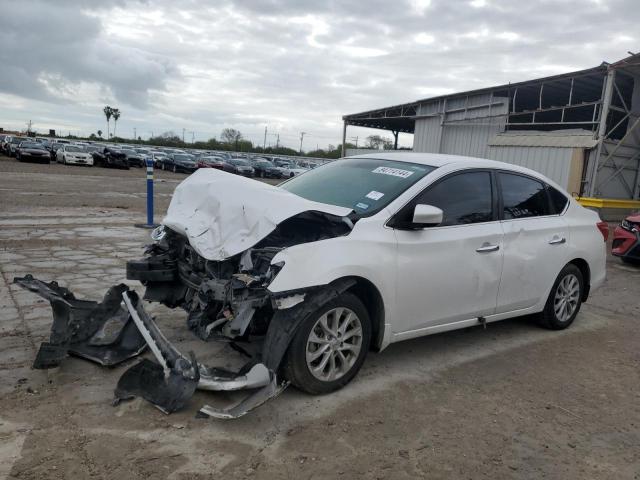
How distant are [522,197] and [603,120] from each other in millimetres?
14103

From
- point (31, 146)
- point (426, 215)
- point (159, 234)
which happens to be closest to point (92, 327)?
point (159, 234)

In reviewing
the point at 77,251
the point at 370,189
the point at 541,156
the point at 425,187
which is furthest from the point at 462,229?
the point at 541,156

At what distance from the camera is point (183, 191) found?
4.56m

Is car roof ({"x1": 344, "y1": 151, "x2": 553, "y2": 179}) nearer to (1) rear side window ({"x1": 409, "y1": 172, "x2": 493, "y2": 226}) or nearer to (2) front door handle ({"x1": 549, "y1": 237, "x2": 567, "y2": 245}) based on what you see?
(1) rear side window ({"x1": 409, "y1": 172, "x2": 493, "y2": 226})

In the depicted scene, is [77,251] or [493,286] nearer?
[493,286]

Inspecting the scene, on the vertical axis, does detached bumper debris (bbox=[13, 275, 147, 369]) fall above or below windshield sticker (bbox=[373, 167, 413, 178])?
below

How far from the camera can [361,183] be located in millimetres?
4434

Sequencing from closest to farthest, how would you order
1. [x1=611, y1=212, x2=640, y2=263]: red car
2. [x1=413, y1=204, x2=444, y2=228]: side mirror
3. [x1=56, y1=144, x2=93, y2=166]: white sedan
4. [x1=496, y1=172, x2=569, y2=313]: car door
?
[x1=413, y1=204, x2=444, y2=228]: side mirror < [x1=496, y1=172, x2=569, y2=313]: car door < [x1=611, y1=212, x2=640, y2=263]: red car < [x1=56, y1=144, x2=93, y2=166]: white sedan

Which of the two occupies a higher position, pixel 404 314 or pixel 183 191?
pixel 183 191

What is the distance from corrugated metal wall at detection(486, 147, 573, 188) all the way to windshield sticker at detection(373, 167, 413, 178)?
49.5 feet

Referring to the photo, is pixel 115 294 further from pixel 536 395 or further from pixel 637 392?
pixel 637 392

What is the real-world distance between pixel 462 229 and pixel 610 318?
307 cm

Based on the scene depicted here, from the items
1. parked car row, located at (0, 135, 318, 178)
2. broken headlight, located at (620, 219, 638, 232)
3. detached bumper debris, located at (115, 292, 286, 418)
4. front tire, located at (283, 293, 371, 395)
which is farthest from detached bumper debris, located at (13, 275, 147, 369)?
parked car row, located at (0, 135, 318, 178)

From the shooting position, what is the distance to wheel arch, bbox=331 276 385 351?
3.79 meters
